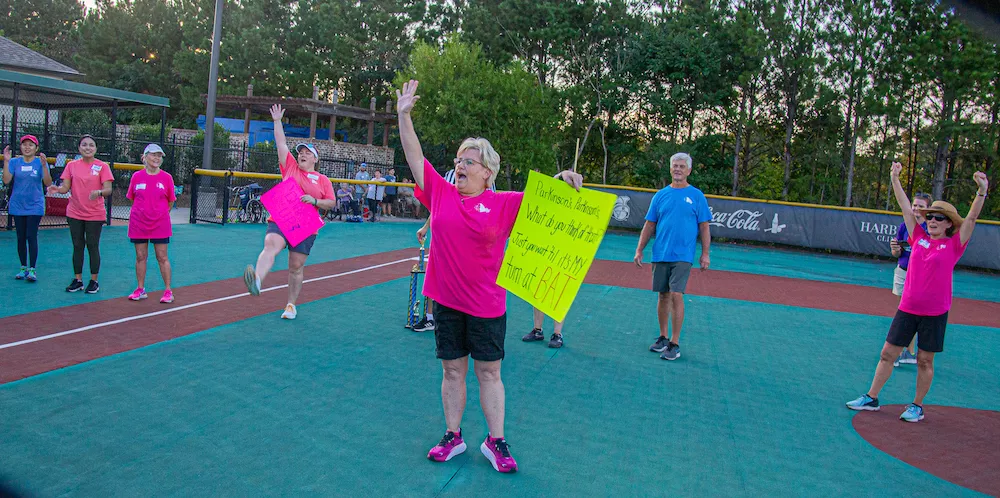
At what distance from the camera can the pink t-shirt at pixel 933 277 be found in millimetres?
5859

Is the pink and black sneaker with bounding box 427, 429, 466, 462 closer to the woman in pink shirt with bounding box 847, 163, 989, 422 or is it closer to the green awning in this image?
the woman in pink shirt with bounding box 847, 163, 989, 422

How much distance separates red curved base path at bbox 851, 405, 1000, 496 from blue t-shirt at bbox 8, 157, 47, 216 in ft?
31.8

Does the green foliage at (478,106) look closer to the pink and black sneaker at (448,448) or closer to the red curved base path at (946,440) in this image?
the red curved base path at (946,440)

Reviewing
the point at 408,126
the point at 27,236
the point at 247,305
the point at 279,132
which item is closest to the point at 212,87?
the point at 27,236

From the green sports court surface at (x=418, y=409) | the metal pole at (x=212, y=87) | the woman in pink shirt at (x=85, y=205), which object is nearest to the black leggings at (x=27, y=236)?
the green sports court surface at (x=418, y=409)

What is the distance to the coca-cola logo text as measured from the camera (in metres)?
25.3

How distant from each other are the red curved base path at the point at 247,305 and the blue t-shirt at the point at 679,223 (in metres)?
3.73

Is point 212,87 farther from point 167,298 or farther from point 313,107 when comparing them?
point 313,107

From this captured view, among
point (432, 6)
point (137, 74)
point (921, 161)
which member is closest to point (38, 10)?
point (137, 74)

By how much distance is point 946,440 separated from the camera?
5.46 meters

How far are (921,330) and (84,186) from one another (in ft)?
29.8

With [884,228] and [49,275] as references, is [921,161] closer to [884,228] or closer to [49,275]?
[884,228]

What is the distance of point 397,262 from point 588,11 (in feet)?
95.5

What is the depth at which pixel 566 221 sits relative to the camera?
4527 millimetres
